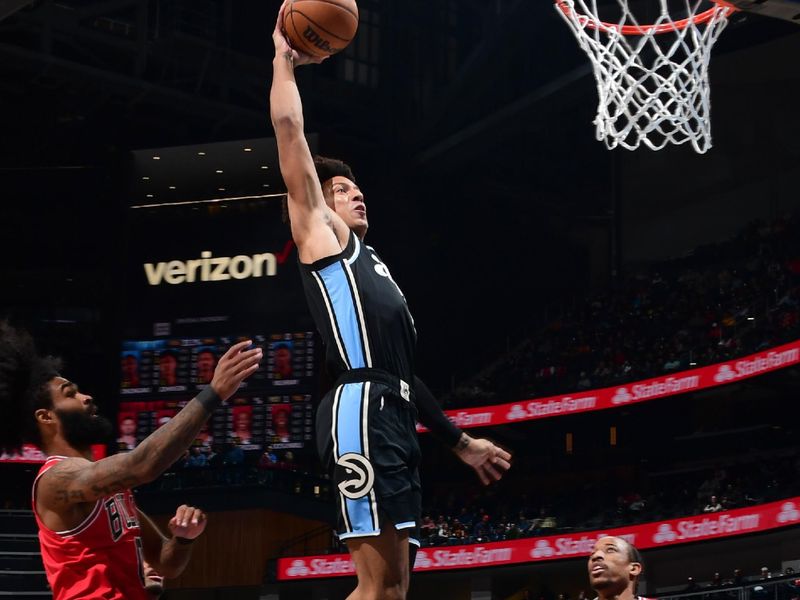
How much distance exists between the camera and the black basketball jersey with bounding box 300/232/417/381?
12.0 feet

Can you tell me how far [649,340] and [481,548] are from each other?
15.1ft

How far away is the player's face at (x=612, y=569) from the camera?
540cm

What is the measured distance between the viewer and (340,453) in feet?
11.6

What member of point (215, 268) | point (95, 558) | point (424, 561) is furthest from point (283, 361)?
point (95, 558)

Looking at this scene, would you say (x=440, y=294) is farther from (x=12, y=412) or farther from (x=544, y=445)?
(x=12, y=412)

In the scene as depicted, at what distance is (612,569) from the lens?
5406 millimetres

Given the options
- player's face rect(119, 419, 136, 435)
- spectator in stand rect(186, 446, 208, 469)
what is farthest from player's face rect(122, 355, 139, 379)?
spectator in stand rect(186, 446, 208, 469)

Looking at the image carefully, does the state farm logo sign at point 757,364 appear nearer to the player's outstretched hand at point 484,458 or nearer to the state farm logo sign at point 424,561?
the state farm logo sign at point 424,561

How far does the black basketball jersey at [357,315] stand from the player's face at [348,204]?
19 cm

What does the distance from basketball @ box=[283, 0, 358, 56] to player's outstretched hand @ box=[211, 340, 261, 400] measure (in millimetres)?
1113

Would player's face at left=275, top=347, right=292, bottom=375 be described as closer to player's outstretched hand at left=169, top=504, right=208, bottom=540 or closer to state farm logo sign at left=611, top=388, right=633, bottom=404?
state farm logo sign at left=611, top=388, right=633, bottom=404

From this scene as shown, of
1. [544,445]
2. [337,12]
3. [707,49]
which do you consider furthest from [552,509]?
[337,12]

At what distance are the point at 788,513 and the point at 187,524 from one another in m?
12.9

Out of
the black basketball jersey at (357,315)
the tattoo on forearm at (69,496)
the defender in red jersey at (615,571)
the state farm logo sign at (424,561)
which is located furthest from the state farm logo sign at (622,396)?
the tattoo on forearm at (69,496)
